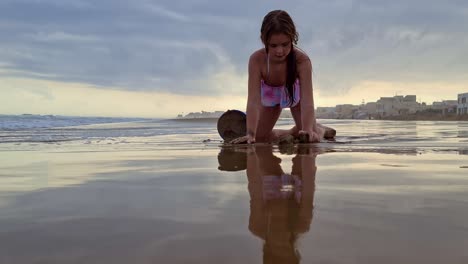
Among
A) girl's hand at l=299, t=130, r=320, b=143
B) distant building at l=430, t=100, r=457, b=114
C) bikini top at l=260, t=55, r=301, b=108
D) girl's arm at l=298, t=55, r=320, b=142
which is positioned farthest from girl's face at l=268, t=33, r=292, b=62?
distant building at l=430, t=100, r=457, b=114

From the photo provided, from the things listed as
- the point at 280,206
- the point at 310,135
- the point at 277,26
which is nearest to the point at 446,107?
the point at 310,135

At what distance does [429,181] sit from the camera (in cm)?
170

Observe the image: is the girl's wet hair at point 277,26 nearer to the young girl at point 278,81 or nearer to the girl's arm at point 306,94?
the young girl at point 278,81

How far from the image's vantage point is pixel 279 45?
4059mm

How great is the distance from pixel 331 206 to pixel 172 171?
1156mm

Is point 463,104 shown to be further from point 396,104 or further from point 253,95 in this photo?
point 253,95

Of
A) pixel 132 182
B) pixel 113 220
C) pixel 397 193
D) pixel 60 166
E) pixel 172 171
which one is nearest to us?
pixel 113 220

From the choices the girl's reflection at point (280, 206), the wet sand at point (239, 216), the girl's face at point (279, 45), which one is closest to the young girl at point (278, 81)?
the girl's face at point (279, 45)

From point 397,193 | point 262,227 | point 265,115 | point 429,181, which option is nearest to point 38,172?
point 262,227

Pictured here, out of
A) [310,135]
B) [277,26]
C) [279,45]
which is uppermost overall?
[277,26]

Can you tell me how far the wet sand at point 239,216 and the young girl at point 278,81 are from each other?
2241 mm

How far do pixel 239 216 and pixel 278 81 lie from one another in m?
3.74

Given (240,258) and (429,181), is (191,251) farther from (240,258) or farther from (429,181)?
(429,181)

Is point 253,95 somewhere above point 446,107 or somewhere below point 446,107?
below
